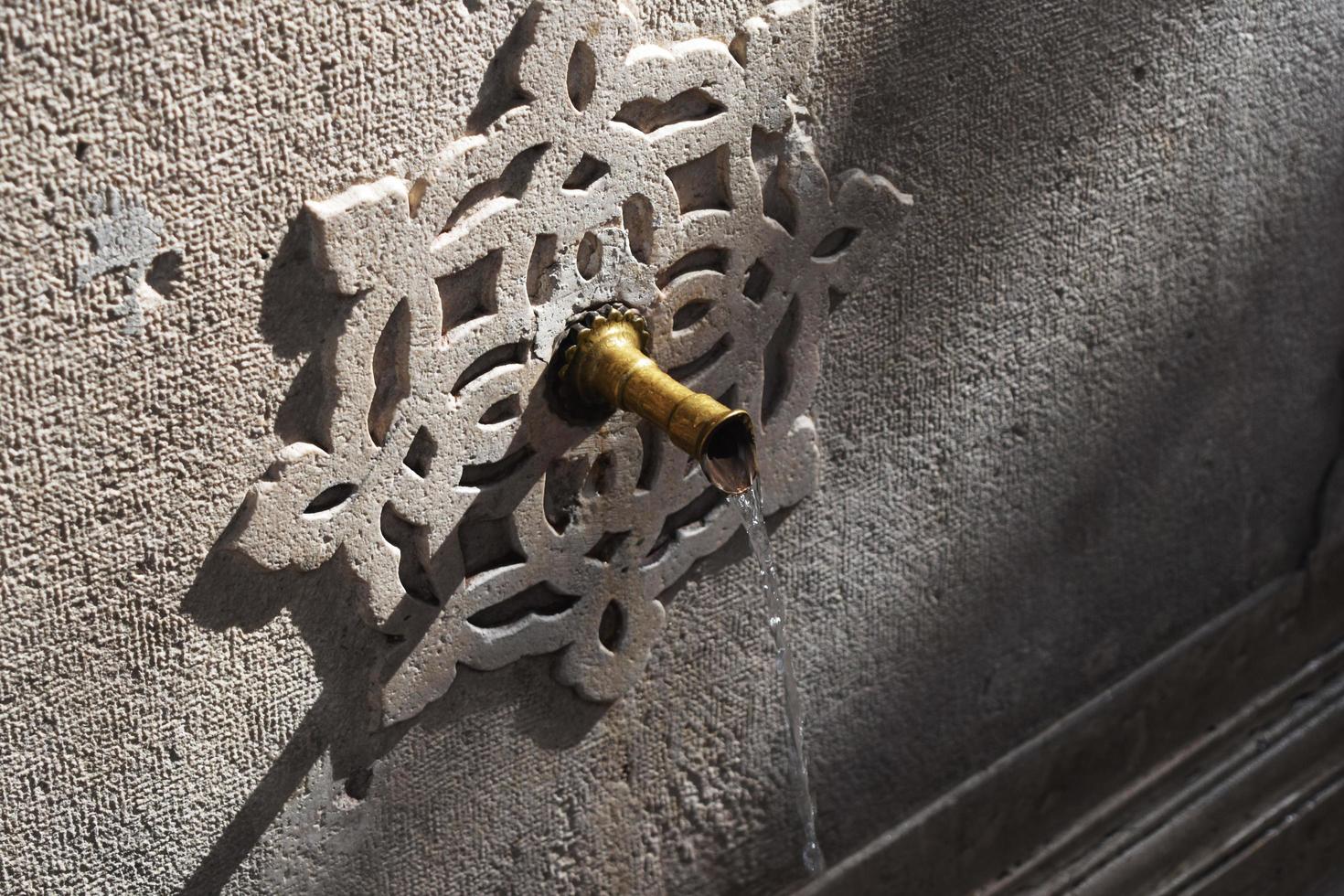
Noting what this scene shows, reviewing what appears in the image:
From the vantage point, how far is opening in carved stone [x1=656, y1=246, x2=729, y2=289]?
0.92 m

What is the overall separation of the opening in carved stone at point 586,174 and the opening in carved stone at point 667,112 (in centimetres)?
3

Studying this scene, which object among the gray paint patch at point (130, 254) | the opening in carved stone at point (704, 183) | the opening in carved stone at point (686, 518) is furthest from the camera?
the opening in carved stone at point (686, 518)

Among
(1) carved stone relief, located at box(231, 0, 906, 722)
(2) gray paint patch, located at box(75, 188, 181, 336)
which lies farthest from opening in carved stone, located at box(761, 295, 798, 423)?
(2) gray paint patch, located at box(75, 188, 181, 336)

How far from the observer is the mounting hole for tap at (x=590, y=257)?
860 mm

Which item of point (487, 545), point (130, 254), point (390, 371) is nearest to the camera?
point (130, 254)

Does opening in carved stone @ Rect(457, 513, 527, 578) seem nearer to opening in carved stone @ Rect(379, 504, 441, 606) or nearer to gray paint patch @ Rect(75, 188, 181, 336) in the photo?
opening in carved stone @ Rect(379, 504, 441, 606)

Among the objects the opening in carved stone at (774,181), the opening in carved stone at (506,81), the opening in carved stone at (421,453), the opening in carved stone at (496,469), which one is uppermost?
the opening in carved stone at (506,81)

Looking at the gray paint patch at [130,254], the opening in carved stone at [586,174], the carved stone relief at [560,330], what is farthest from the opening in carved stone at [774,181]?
the gray paint patch at [130,254]

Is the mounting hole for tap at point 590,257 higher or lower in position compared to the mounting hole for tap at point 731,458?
higher

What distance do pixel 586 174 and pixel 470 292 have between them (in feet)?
0.30

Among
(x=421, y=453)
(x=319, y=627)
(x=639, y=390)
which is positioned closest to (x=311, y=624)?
(x=319, y=627)

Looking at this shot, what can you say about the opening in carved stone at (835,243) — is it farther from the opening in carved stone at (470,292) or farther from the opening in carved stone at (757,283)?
the opening in carved stone at (470,292)

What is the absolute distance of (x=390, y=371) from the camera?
0.81 metres

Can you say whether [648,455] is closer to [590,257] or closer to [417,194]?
[590,257]
